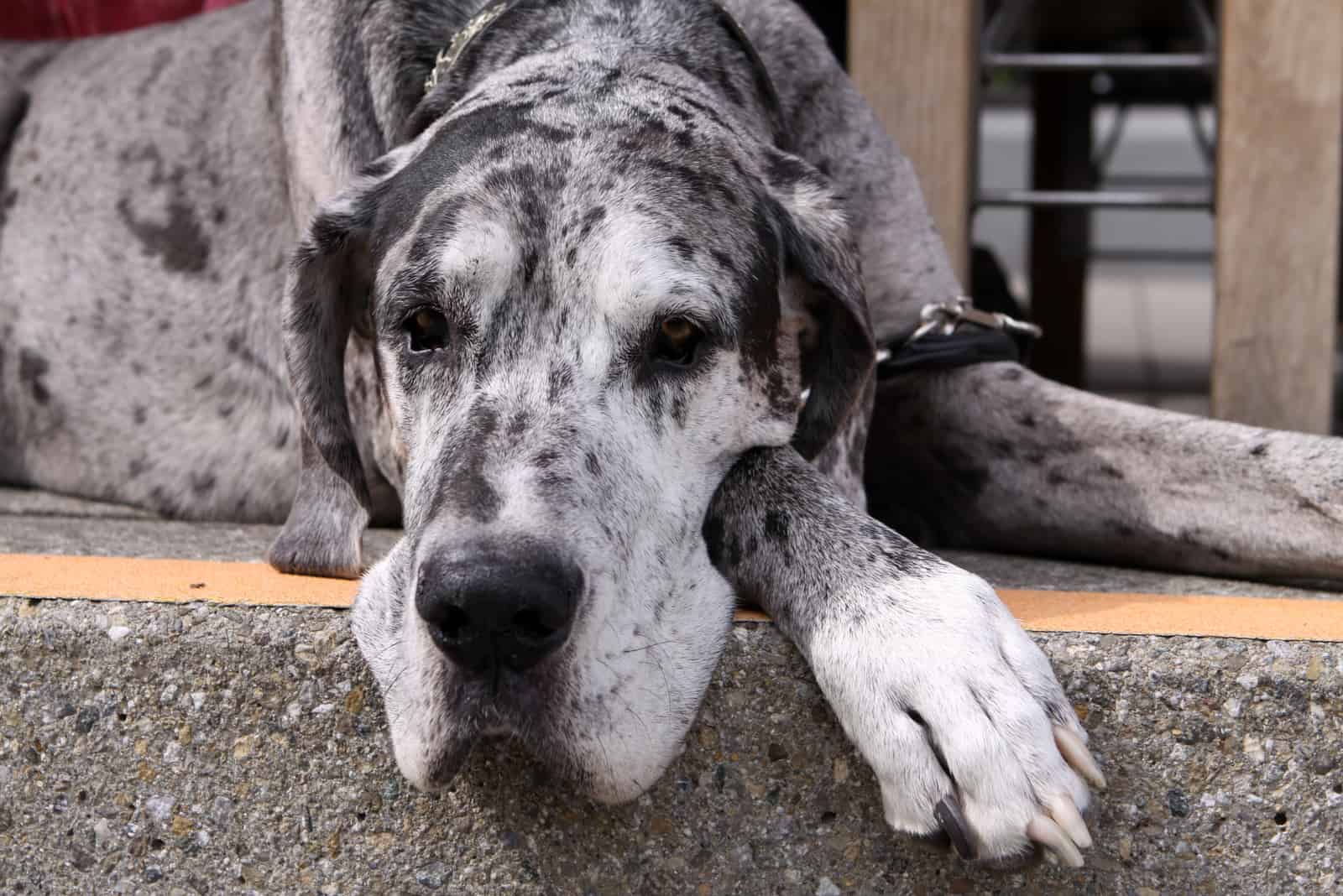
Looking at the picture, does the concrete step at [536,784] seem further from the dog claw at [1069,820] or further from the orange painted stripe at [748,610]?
the dog claw at [1069,820]

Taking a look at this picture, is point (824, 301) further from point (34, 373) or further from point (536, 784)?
point (34, 373)

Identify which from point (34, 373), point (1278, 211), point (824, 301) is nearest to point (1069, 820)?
point (824, 301)

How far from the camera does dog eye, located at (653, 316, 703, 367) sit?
219 centimetres

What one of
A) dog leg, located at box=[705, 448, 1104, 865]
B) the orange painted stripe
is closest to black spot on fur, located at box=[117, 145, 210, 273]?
the orange painted stripe

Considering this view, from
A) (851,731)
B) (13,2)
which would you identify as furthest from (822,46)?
(13,2)

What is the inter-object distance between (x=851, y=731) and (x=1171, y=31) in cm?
562

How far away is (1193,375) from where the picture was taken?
24.3 feet

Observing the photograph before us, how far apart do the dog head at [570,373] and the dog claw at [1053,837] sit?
0.46 meters

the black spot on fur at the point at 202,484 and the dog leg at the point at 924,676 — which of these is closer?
the dog leg at the point at 924,676

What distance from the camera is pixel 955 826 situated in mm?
1819

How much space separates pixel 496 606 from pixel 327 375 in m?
0.87

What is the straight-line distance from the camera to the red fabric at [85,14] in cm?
447

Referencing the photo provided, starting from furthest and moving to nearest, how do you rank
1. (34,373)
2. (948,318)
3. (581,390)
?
(34,373)
(948,318)
(581,390)

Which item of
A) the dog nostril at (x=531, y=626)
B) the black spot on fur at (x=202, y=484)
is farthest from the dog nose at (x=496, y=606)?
the black spot on fur at (x=202, y=484)
